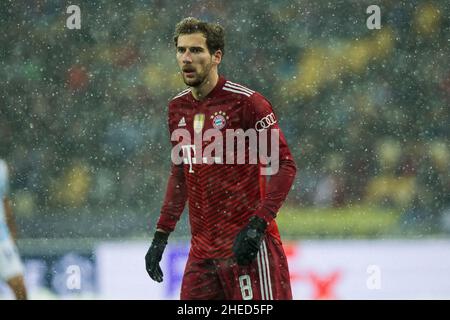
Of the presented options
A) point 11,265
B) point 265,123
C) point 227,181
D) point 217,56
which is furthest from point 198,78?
point 11,265

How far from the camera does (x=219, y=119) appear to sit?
5113 mm

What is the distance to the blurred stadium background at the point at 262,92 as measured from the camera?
27.2 ft

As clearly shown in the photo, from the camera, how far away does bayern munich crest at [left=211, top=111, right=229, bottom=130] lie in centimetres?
509

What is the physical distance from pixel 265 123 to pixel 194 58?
19.8 inches

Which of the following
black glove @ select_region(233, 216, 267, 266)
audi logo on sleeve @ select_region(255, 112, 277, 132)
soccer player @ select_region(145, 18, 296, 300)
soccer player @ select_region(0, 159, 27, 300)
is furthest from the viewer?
soccer player @ select_region(0, 159, 27, 300)

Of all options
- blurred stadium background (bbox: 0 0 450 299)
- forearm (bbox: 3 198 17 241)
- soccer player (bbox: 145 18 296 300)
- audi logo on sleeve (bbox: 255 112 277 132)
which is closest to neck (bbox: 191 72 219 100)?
soccer player (bbox: 145 18 296 300)

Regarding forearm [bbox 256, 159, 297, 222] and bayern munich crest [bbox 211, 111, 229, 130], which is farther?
bayern munich crest [bbox 211, 111, 229, 130]

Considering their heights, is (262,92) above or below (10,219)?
above

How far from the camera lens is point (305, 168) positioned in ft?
28.0

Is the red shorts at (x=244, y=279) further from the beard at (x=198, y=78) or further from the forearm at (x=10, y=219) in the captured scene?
the forearm at (x=10, y=219)

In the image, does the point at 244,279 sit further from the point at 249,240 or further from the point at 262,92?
the point at 262,92

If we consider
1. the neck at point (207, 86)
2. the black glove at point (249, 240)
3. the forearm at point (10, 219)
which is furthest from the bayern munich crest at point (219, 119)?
the forearm at point (10, 219)

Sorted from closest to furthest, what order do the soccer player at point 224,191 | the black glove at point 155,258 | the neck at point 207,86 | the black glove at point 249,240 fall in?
the black glove at point 249,240
the soccer player at point 224,191
the neck at point 207,86
the black glove at point 155,258

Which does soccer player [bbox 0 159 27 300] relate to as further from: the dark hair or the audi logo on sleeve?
the audi logo on sleeve
